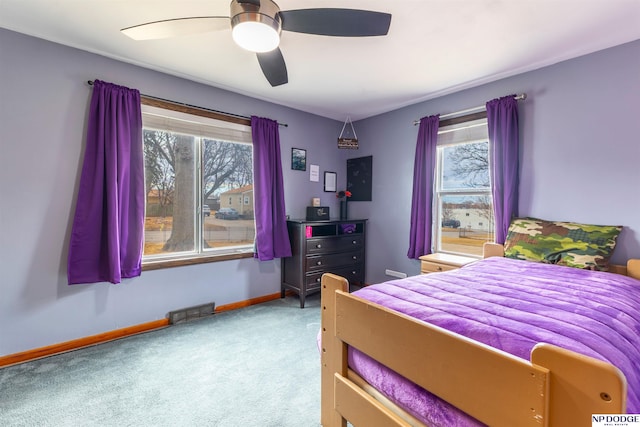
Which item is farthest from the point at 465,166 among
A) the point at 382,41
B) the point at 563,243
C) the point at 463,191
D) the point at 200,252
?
the point at 200,252

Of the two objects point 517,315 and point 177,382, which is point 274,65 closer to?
point 517,315

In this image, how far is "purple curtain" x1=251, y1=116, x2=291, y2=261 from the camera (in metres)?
3.30

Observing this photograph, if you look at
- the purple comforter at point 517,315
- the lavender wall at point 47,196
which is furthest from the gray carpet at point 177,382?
the purple comforter at point 517,315

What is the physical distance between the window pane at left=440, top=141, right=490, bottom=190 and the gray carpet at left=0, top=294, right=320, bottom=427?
221 cm

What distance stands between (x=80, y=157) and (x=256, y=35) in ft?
6.19

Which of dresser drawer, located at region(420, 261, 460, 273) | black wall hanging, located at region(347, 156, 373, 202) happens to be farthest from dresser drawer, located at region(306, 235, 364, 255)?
dresser drawer, located at region(420, 261, 460, 273)

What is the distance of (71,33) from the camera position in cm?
214

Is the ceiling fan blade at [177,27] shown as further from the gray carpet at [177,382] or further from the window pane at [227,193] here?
the gray carpet at [177,382]

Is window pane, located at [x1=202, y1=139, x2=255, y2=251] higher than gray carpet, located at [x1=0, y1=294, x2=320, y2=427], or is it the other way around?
window pane, located at [x1=202, y1=139, x2=255, y2=251]

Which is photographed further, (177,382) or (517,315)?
(177,382)

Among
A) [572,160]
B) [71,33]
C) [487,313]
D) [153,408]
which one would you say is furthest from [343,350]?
[71,33]

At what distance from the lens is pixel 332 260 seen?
143 inches

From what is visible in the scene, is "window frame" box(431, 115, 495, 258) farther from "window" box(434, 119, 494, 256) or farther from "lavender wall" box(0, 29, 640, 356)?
"lavender wall" box(0, 29, 640, 356)

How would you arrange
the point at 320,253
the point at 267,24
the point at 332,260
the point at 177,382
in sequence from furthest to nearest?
the point at 332,260
the point at 320,253
the point at 177,382
the point at 267,24
